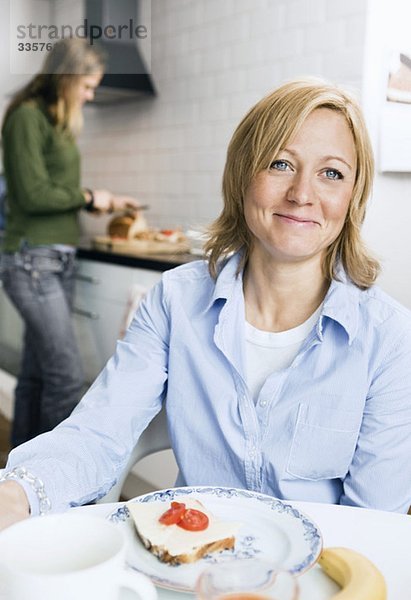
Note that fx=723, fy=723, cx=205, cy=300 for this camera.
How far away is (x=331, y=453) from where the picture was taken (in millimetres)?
1162

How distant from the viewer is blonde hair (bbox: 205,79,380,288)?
1203 mm

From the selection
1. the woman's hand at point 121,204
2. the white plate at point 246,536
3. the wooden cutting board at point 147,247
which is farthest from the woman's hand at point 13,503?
the woman's hand at point 121,204

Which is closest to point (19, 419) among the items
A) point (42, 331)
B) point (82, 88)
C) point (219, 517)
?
point (42, 331)

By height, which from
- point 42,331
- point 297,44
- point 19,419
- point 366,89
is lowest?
point 19,419

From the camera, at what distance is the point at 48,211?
2.80m

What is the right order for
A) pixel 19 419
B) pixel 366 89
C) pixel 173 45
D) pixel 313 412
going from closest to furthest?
1. pixel 313 412
2. pixel 366 89
3. pixel 19 419
4. pixel 173 45

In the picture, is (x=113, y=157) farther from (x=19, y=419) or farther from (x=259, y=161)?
(x=259, y=161)

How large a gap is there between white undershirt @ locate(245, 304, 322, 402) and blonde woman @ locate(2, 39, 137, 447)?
66.4 inches

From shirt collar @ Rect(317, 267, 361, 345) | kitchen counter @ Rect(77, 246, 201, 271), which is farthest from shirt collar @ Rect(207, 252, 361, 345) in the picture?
kitchen counter @ Rect(77, 246, 201, 271)

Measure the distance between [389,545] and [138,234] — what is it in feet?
8.51

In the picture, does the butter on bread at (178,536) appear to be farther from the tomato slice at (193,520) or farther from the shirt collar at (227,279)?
the shirt collar at (227,279)

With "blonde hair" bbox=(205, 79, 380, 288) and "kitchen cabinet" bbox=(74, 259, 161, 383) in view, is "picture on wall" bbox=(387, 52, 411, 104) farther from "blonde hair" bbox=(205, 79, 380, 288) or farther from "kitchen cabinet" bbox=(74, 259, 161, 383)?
"kitchen cabinet" bbox=(74, 259, 161, 383)

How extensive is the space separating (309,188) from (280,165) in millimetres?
75

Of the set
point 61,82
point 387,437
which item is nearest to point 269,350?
point 387,437
